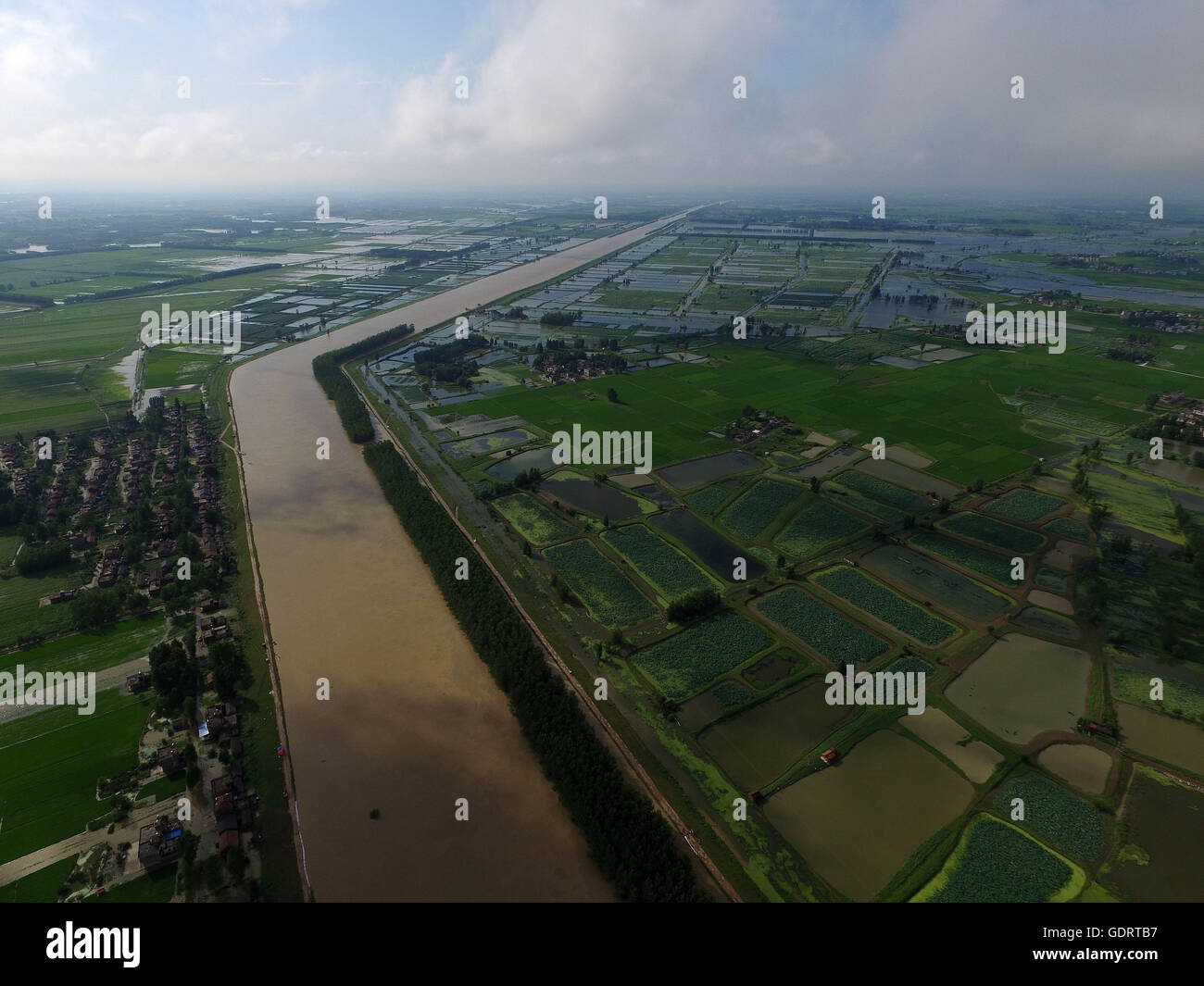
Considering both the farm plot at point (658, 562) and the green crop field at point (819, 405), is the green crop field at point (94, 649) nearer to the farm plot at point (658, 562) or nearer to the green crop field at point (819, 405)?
Answer: the farm plot at point (658, 562)

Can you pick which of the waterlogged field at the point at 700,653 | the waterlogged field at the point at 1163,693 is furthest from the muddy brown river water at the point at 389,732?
the waterlogged field at the point at 1163,693

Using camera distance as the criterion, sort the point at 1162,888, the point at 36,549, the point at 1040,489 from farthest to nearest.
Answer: the point at 1040,489, the point at 36,549, the point at 1162,888

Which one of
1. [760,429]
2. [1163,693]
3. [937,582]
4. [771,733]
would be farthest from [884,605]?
[760,429]

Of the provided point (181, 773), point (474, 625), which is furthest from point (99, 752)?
point (474, 625)

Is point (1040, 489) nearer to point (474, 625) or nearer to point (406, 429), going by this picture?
point (474, 625)

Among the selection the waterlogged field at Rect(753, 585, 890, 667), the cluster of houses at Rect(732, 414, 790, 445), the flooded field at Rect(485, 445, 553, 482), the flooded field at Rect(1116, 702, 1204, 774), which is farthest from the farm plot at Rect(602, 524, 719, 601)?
the flooded field at Rect(1116, 702, 1204, 774)

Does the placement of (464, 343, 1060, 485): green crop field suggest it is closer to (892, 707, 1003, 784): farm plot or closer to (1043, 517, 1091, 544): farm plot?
(1043, 517, 1091, 544): farm plot
